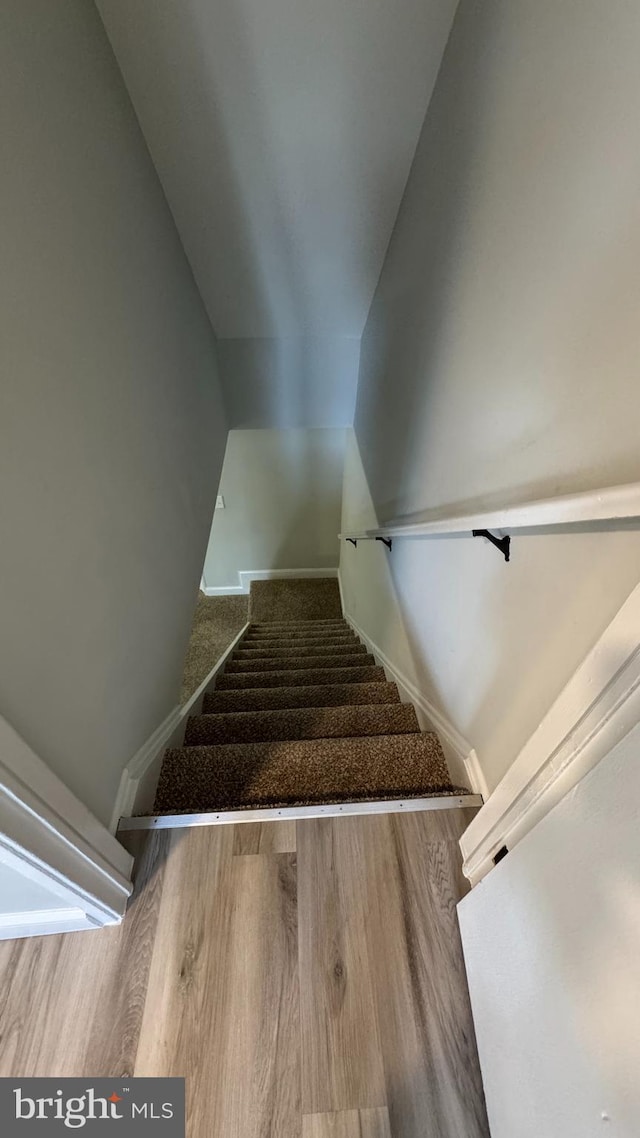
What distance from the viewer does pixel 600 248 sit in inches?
28.1

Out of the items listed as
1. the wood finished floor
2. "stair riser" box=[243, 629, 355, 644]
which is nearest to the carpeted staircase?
the wood finished floor

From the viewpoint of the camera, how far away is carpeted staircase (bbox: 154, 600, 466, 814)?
4.93 feet

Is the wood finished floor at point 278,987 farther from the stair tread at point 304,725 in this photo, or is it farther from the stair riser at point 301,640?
the stair riser at point 301,640

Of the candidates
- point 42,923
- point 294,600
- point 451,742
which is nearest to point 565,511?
point 451,742

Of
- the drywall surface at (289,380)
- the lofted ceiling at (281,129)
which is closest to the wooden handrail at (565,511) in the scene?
the lofted ceiling at (281,129)

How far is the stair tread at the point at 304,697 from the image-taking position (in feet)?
7.79

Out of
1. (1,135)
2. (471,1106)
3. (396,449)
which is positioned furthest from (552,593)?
(396,449)

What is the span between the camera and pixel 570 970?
2.27ft

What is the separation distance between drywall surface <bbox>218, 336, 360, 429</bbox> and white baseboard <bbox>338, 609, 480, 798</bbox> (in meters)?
2.13

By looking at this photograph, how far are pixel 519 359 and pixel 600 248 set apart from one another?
286mm

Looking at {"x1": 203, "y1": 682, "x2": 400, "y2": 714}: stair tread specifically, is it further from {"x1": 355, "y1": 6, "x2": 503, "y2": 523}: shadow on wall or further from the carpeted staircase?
{"x1": 355, "y1": 6, "x2": 503, "y2": 523}: shadow on wall

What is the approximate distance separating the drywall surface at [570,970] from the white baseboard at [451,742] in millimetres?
410

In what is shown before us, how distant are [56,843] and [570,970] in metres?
0.90

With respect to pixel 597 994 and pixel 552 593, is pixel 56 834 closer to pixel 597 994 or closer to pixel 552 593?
pixel 597 994
